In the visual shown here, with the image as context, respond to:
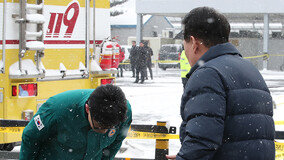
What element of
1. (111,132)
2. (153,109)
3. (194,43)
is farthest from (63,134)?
(153,109)

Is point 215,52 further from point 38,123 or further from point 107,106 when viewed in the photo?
point 38,123

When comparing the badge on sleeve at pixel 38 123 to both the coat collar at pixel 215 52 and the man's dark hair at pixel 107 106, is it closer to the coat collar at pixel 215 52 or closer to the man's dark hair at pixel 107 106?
the man's dark hair at pixel 107 106

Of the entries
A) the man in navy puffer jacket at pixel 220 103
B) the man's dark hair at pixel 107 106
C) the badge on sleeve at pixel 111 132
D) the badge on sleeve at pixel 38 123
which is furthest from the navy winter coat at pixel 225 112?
the badge on sleeve at pixel 38 123

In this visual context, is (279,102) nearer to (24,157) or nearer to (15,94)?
(15,94)

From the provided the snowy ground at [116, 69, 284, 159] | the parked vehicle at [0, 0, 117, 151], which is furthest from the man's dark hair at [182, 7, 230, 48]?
the snowy ground at [116, 69, 284, 159]

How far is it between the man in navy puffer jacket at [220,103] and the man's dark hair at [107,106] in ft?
1.18

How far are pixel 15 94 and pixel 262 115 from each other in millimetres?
4292

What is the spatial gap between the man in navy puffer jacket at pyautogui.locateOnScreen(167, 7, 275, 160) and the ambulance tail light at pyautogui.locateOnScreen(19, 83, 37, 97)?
4.06 meters

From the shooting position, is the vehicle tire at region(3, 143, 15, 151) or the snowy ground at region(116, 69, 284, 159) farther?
the snowy ground at region(116, 69, 284, 159)

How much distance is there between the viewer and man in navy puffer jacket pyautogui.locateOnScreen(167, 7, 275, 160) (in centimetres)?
220

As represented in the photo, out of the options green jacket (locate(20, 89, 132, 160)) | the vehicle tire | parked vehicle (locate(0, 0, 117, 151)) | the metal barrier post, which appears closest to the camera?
green jacket (locate(20, 89, 132, 160))

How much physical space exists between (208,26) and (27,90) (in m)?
4.19

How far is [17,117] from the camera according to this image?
20.2ft

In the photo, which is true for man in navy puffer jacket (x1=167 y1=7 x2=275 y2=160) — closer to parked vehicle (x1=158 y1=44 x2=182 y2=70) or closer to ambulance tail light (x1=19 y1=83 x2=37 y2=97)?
ambulance tail light (x1=19 y1=83 x2=37 y2=97)
